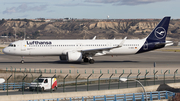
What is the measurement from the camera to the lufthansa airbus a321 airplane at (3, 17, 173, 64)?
5134 centimetres

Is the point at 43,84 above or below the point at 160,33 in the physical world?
below

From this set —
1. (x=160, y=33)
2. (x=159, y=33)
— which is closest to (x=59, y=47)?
(x=159, y=33)

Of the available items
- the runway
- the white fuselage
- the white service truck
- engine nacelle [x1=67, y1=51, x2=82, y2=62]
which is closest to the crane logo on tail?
the white fuselage

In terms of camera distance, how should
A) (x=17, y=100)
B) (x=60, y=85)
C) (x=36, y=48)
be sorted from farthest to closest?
(x=36, y=48) → (x=60, y=85) → (x=17, y=100)

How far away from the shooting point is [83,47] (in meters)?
53.4

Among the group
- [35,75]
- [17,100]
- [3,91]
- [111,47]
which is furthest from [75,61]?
[17,100]

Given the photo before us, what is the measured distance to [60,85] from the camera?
32.7 metres

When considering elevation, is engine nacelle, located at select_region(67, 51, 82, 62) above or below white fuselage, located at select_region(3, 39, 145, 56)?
below

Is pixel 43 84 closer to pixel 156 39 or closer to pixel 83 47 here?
pixel 83 47

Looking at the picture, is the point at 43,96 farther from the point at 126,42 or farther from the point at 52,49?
the point at 126,42

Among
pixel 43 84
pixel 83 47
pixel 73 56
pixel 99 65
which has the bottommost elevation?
pixel 99 65

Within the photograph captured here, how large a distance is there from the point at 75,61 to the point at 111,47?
7228 mm

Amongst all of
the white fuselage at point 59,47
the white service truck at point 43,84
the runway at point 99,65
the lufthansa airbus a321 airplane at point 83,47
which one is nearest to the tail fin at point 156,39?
the lufthansa airbus a321 airplane at point 83,47

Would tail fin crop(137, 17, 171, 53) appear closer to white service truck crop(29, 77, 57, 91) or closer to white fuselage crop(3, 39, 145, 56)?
white fuselage crop(3, 39, 145, 56)
